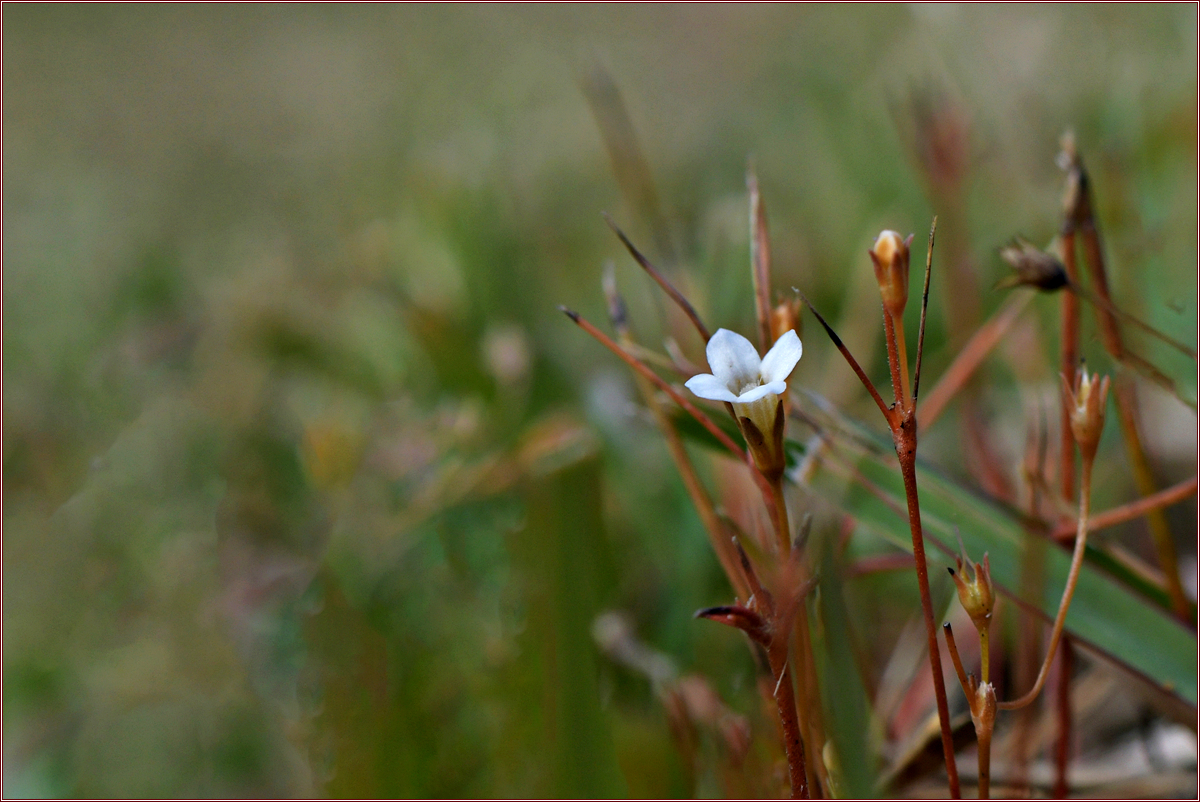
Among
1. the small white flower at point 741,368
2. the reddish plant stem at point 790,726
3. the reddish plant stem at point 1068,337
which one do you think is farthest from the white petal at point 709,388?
the reddish plant stem at point 1068,337

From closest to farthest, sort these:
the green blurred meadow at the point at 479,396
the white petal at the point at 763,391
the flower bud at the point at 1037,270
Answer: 1. the white petal at the point at 763,391
2. the flower bud at the point at 1037,270
3. the green blurred meadow at the point at 479,396

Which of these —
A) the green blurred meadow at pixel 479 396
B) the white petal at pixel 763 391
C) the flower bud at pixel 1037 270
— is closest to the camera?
the white petal at pixel 763 391

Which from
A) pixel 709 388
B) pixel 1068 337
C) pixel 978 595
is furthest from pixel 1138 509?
pixel 709 388

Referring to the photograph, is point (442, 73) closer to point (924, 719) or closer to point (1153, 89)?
point (1153, 89)

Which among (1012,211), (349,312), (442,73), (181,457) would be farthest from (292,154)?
(1012,211)

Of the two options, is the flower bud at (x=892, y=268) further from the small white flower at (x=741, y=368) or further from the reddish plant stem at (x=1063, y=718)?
the reddish plant stem at (x=1063, y=718)

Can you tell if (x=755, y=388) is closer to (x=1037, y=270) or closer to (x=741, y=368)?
(x=741, y=368)

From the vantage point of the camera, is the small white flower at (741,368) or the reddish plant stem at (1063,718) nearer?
the small white flower at (741,368)

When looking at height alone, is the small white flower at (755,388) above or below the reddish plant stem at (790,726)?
above
